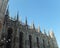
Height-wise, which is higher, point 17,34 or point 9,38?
point 17,34

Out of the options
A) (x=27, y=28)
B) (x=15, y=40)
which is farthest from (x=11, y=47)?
(x=27, y=28)

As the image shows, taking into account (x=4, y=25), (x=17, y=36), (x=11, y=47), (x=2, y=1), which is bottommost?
(x=11, y=47)

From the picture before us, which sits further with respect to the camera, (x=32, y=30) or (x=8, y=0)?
(x=32, y=30)

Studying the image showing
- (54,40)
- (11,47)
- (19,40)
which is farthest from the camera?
(54,40)

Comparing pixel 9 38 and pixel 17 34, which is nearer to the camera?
pixel 9 38

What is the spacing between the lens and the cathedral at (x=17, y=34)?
3370 centimetres

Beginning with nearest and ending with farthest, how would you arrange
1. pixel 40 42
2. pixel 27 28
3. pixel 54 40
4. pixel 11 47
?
pixel 11 47 → pixel 27 28 → pixel 40 42 → pixel 54 40

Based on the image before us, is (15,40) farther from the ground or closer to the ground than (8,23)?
closer to the ground

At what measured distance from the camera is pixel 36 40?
4178 cm

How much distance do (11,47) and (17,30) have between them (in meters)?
4.44

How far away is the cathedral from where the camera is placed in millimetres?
33703

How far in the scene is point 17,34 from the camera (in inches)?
1425

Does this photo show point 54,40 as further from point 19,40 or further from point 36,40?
point 19,40

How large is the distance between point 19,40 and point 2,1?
9.14 metres
